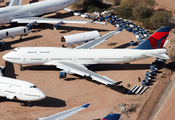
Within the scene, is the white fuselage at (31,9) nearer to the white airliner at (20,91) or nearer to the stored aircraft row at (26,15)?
the stored aircraft row at (26,15)

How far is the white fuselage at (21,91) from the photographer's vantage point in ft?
125

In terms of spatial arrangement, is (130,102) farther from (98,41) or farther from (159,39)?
(98,41)

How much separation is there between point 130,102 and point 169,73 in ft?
46.1

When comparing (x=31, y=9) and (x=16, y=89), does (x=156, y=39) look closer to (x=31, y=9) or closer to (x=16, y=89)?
(x=16, y=89)

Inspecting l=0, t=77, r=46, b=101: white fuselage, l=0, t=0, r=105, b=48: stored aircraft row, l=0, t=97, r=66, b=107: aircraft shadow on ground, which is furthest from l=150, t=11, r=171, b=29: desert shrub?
l=0, t=77, r=46, b=101: white fuselage

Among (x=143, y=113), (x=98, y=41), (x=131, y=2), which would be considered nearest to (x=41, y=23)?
(x=98, y=41)

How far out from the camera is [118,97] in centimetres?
4306

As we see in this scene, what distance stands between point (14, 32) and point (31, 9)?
13.5 metres

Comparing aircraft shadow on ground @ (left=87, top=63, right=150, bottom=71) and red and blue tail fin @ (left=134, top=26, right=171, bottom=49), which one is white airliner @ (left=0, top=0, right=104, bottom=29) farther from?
red and blue tail fin @ (left=134, top=26, right=171, bottom=49)

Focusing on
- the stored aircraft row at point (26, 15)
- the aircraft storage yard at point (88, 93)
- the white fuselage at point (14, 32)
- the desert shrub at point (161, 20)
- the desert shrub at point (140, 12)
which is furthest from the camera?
the desert shrub at point (140, 12)

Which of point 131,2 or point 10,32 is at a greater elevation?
point 131,2

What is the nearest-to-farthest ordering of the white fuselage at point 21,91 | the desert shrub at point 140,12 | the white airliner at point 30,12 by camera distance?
1. the white fuselage at point 21,91
2. the white airliner at point 30,12
3. the desert shrub at point 140,12

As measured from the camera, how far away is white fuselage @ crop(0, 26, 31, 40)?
6275 cm

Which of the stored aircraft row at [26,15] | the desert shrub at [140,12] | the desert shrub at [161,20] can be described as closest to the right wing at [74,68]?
the stored aircraft row at [26,15]
